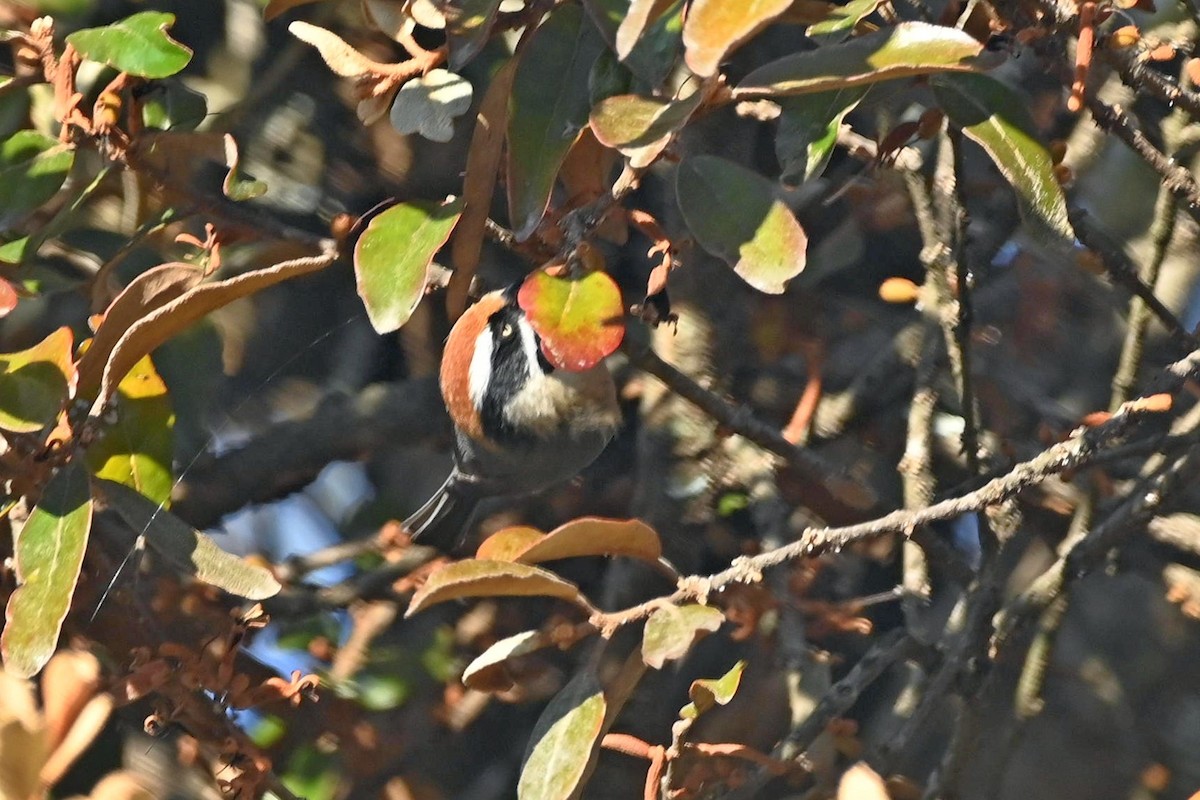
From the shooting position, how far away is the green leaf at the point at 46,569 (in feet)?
2.76

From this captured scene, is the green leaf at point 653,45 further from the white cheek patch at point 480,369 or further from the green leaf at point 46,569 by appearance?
the green leaf at point 46,569

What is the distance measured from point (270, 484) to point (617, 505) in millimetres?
397

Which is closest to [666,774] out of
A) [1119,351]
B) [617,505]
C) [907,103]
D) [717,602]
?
[717,602]

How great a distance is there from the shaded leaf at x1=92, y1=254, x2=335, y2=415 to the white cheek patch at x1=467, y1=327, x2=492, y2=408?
30 cm

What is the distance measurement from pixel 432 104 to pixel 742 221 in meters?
0.23

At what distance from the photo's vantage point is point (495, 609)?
1467 mm

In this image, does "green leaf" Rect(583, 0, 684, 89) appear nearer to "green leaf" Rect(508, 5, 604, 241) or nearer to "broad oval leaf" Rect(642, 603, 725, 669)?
"green leaf" Rect(508, 5, 604, 241)

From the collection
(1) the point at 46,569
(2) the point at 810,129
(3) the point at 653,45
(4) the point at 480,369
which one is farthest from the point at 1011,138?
(1) the point at 46,569

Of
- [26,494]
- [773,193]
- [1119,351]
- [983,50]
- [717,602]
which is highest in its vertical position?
[983,50]

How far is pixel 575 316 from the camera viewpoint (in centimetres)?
84

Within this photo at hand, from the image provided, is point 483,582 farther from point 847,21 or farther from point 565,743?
point 847,21

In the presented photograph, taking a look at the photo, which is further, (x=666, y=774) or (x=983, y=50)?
(x=666, y=774)

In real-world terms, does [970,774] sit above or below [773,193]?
below

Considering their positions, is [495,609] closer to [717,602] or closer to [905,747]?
[717,602]
